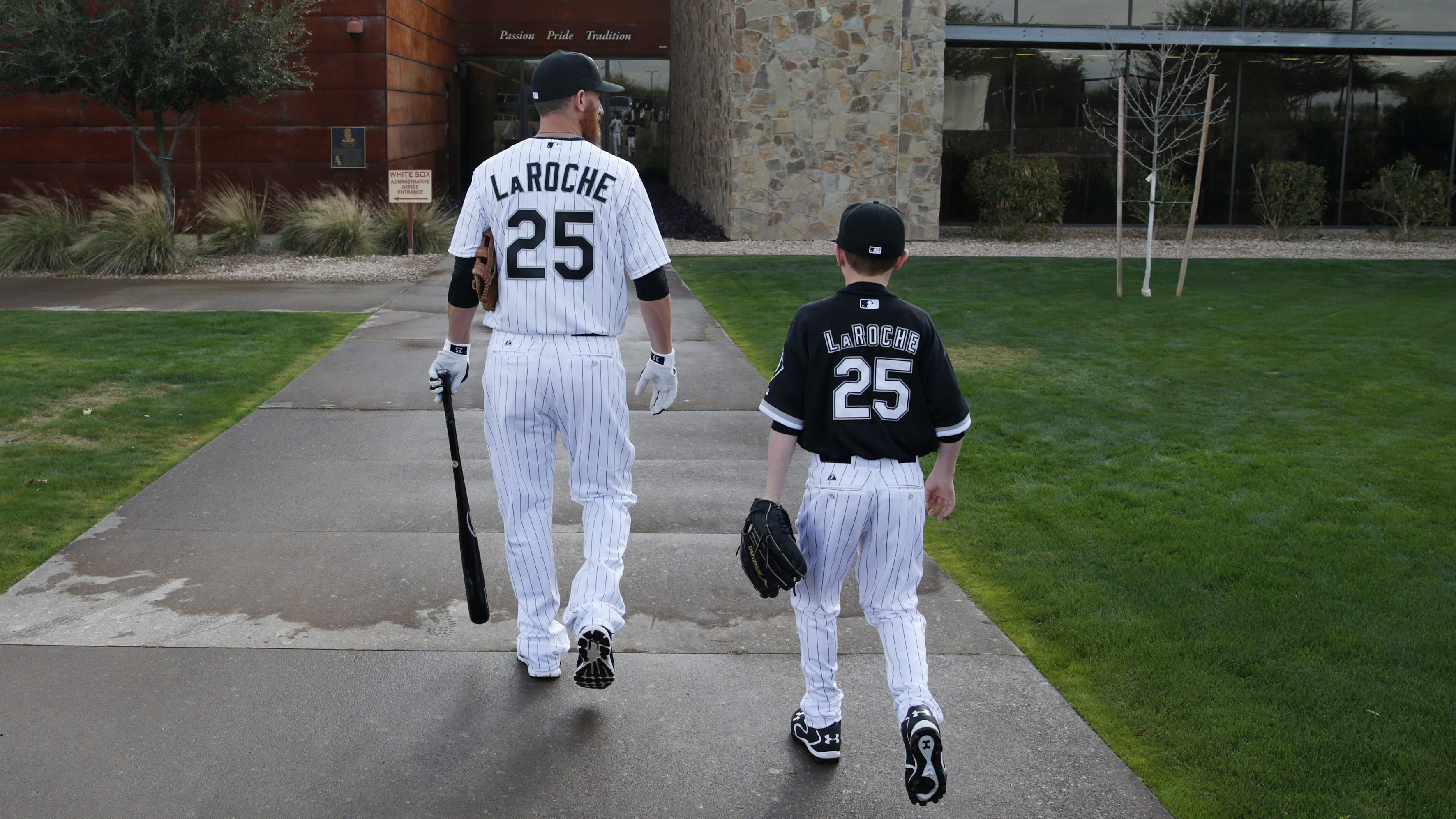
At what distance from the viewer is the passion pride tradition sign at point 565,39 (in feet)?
94.1

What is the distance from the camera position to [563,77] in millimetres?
3838

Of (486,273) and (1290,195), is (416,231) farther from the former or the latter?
(1290,195)

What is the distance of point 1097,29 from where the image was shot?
70.0ft

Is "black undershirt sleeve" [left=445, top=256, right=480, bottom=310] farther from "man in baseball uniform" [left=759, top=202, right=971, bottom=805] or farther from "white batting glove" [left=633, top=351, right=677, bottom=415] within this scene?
"man in baseball uniform" [left=759, top=202, right=971, bottom=805]

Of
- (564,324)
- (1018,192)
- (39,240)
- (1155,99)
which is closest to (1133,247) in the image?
(1018,192)

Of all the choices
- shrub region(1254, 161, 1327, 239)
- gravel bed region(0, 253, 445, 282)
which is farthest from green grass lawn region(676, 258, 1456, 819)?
shrub region(1254, 161, 1327, 239)

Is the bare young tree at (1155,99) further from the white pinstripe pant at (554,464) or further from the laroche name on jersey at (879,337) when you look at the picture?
the laroche name on jersey at (879,337)

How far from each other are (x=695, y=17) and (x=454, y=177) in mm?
8031

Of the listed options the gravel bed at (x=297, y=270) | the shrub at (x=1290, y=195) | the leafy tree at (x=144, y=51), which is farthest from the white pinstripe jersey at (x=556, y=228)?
the shrub at (x=1290, y=195)

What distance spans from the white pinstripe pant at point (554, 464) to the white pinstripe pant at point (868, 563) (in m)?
0.75

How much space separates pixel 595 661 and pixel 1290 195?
831 inches

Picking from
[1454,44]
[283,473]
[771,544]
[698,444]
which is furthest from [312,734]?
[1454,44]

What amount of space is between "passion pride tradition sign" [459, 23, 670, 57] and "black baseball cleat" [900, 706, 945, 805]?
26992 millimetres

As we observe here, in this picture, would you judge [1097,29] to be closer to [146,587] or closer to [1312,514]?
[1312,514]
